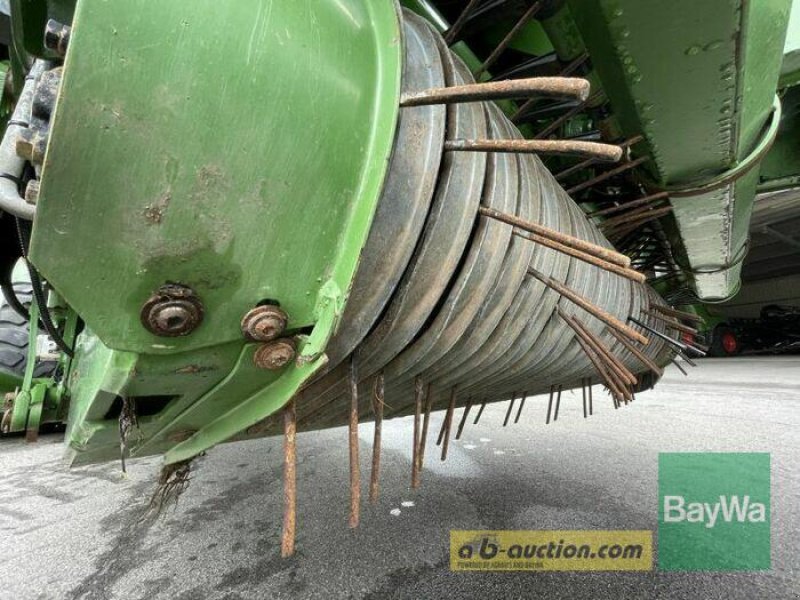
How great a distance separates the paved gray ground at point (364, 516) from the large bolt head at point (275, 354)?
781 millimetres

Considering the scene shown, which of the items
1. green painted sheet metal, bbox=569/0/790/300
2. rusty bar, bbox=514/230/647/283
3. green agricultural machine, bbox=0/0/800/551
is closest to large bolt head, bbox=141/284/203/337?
green agricultural machine, bbox=0/0/800/551

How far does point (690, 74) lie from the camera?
0.67m

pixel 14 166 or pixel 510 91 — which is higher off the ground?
pixel 510 91

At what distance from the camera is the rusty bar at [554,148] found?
1.37 ft

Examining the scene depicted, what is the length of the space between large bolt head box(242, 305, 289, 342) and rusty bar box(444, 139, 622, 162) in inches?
10.7

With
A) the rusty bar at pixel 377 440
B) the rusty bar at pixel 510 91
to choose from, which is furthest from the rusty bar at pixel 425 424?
the rusty bar at pixel 510 91

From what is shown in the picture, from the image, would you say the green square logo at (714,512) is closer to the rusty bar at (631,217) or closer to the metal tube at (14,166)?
the rusty bar at (631,217)

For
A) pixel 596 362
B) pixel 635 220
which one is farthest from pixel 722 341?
pixel 596 362

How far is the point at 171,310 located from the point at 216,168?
0.13 meters

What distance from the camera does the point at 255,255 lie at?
422 mm

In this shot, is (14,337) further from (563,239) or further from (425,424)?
(563,239)

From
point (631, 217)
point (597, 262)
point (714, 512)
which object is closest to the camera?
point (597, 262)

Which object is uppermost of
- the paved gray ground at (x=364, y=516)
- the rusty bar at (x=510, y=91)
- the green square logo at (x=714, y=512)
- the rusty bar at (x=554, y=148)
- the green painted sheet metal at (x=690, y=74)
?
the green painted sheet metal at (x=690, y=74)

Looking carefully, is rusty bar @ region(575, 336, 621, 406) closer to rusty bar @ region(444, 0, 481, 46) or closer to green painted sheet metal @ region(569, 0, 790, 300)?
green painted sheet metal @ region(569, 0, 790, 300)
